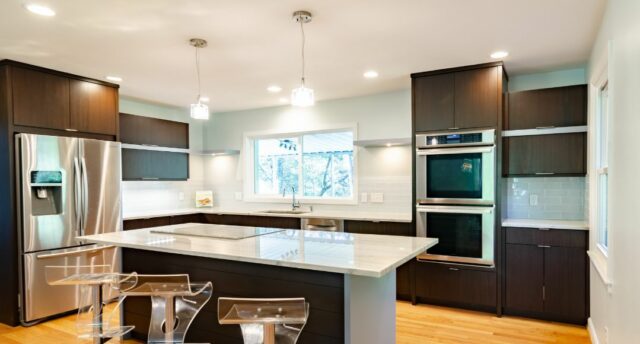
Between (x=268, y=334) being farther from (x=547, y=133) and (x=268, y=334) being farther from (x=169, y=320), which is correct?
(x=547, y=133)

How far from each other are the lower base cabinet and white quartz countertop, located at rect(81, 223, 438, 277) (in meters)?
1.46

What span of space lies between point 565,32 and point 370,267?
2521mm

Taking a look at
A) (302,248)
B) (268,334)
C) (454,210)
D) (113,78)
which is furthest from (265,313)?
(113,78)

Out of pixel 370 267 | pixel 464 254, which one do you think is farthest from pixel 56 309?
pixel 464 254

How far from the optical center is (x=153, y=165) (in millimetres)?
5152

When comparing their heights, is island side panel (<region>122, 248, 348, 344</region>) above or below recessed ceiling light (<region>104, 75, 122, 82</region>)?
below

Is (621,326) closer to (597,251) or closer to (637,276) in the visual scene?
(637,276)

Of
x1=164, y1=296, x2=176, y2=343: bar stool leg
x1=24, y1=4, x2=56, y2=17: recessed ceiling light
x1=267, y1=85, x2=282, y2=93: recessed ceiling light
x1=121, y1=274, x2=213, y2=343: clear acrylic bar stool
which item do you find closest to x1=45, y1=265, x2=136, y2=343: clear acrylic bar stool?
x1=121, y1=274, x2=213, y2=343: clear acrylic bar stool

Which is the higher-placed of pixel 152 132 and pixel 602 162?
pixel 152 132

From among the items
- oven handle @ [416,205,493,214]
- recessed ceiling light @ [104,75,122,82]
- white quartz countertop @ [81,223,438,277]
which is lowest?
white quartz countertop @ [81,223,438,277]

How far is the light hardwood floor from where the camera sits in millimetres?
3178

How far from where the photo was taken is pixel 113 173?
420 cm

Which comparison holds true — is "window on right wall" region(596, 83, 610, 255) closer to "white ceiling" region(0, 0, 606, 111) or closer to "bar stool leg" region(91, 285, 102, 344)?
"white ceiling" region(0, 0, 606, 111)

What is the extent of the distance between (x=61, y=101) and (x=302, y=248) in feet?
10.2
